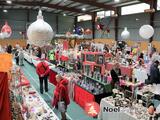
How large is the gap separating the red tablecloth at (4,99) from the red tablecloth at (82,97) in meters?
4.06

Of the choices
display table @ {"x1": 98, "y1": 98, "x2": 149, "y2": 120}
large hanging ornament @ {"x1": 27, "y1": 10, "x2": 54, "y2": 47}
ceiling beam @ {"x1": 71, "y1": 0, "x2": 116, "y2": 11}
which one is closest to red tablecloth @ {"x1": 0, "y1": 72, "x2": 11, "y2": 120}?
large hanging ornament @ {"x1": 27, "y1": 10, "x2": 54, "y2": 47}

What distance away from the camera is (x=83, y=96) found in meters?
7.39

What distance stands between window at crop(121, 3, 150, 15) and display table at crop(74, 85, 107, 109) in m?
13.3

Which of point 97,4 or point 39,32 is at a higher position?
point 97,4

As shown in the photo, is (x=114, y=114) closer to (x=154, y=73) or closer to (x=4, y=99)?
(x=4, y=99)

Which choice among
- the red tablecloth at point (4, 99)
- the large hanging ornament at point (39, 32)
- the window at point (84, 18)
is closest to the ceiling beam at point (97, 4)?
the window at point (84, 18)

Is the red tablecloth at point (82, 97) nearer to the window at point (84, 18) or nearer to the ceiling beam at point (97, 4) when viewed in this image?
the ceiling beam at point (97, 4)

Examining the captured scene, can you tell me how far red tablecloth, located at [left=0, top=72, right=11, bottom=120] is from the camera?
2.98 meters

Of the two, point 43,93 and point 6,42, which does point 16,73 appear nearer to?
point 43,93

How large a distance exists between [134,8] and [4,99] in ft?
62.4

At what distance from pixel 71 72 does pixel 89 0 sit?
11527mm

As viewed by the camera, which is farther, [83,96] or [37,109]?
[83,96]

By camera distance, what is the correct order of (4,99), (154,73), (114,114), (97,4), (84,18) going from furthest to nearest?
(84,18) → (97,4) → (154,73) → (114,114) → (4,99)

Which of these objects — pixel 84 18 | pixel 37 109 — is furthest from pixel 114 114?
pixel 84 18
